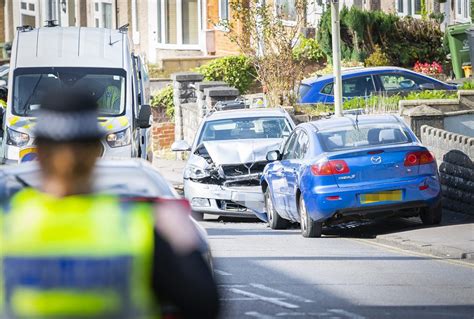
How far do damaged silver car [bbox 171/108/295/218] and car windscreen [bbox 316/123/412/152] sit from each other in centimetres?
261

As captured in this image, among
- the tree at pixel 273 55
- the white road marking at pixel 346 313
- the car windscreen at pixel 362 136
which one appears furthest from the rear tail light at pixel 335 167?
the tree at pixel 273 55

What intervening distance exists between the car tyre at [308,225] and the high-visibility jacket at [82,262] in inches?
480

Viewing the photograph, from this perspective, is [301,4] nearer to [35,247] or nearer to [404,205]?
[404,205]

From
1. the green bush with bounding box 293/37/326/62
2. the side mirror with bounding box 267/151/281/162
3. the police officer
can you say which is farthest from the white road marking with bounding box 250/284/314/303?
the green bush with bounding box 293/37/326/62

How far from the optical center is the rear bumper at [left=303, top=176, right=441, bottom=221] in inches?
628

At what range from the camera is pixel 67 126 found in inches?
167

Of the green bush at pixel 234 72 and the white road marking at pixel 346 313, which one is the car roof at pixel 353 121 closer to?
the white road marking at pixel 346 313

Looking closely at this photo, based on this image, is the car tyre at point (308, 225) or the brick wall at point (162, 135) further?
the brick wall at point (162, 135)

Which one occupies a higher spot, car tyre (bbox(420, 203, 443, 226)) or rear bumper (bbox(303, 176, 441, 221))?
rear bumper (bbox(303, 176, 441, 221))

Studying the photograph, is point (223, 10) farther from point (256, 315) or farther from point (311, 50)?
point (256, 315)

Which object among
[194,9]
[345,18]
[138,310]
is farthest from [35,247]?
[194,9]

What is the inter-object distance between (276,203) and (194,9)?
103 ft

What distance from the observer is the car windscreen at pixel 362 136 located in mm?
16625

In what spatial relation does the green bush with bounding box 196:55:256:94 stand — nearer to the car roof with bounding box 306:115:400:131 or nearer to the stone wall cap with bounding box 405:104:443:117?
the stone wall cap with bounding box 405:104:443:117
